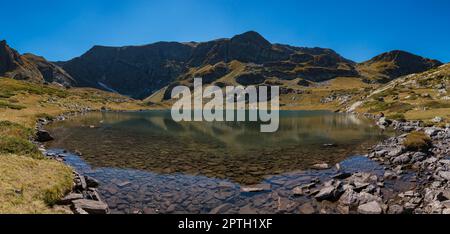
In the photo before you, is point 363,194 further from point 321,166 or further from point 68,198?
point 68,198

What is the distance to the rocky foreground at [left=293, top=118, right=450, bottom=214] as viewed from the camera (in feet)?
57.3

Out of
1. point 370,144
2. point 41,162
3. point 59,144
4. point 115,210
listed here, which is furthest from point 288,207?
point 59,144

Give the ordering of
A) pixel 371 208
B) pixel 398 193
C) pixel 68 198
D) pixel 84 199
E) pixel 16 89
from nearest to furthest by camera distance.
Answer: pixel 68 198, pixel 84 199, pixel 371 208, pixel 398 193, pixel 16 89

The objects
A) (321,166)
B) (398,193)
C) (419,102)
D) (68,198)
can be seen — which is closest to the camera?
(68,198)

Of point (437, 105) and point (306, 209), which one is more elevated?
point (437, 105)

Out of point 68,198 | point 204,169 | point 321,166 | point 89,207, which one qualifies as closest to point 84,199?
point 68,198

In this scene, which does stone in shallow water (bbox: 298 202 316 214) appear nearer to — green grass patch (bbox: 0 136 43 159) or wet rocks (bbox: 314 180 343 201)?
wet rocks (bbox: 314 180 343 201)

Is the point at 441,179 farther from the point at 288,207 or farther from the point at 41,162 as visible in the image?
the point at 41,162

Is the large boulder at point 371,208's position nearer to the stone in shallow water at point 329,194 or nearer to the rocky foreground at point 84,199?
the stone in shallow water at point 329,194

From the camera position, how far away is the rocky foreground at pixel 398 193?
17.5m

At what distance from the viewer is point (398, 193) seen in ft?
67.8

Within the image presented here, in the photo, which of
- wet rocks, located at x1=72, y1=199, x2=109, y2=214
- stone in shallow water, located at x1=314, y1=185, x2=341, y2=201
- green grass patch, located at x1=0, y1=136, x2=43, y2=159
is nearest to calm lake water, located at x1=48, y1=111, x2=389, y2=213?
stone in shallow water, located at x1=314, y1=185, x2=341, y2=201

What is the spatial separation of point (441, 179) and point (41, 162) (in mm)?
30870

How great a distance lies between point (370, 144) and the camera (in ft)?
140
